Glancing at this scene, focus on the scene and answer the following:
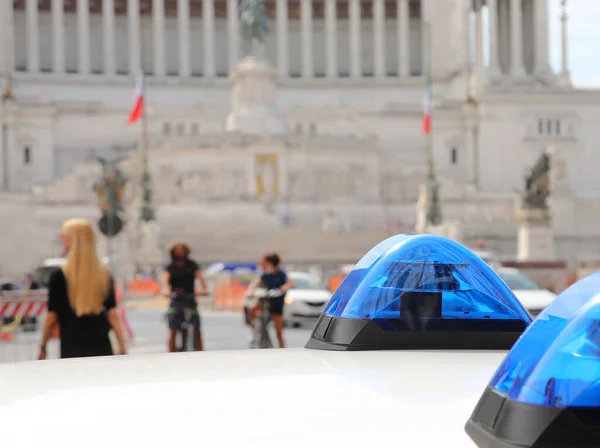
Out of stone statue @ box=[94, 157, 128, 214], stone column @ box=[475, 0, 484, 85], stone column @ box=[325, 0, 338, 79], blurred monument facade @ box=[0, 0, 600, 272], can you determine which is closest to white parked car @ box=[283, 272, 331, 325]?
stone statue @ box=[94, 157, 128, 214]

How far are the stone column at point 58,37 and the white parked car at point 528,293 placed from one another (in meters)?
62.9

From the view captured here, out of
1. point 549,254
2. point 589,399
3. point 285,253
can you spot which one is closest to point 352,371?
point 589,399

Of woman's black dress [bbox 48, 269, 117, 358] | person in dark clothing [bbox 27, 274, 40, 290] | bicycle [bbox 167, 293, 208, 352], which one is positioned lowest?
person in dark clothing [bbox 27, 274, 40, 290]

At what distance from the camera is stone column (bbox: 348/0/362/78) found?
8194 cm

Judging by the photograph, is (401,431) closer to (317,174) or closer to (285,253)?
(285,253)

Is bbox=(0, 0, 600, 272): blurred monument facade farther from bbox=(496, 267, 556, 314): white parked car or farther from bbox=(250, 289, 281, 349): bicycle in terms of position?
bbox=(250, 289, 281, 349): bicycle

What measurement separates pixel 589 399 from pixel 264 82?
6761cm

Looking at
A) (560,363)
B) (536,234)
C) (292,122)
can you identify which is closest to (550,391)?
(560,363)

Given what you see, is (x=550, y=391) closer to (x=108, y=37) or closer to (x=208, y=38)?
(x=108, y=37)

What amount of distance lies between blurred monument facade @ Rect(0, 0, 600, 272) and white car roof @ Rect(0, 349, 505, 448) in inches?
1568

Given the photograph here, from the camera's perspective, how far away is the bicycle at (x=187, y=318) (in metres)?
12.5

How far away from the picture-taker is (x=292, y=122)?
7119 cm

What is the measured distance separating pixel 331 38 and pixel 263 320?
69937mm

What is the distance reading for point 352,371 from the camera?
2840mm
